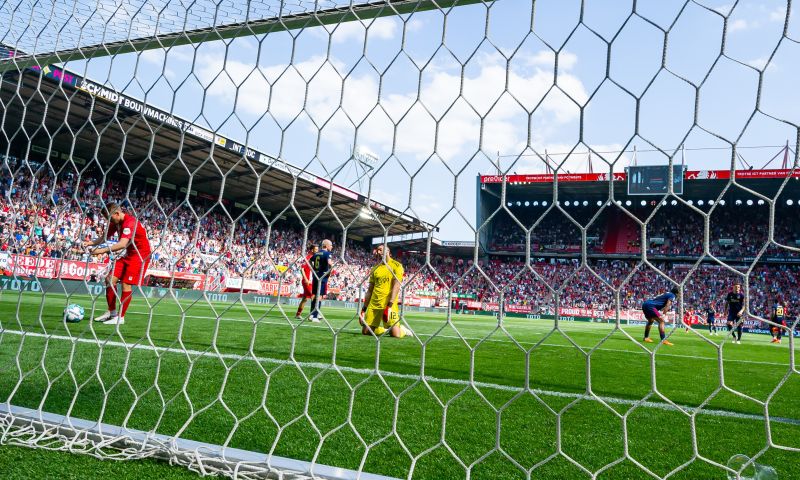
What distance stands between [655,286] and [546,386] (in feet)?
83.0

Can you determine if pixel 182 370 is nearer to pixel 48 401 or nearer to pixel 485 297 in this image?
pixel 48 401

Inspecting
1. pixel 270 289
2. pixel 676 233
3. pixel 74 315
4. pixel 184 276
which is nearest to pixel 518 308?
pixel 676 233

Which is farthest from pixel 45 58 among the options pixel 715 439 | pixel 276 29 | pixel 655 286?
pixel 655 286

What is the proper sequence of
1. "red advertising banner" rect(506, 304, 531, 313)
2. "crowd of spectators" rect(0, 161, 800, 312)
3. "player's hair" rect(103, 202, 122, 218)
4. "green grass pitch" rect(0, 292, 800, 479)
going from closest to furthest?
"green grass pitch" rect(0, 292, 800, 479)
"player's hair" rect(103, 202, 122, 218)
"crowd of spectators" rect(0, 161, 800, 312)
"red advertising banner" rect(506, 304, 531, 313)

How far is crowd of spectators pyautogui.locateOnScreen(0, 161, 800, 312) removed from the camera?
51.7 ft

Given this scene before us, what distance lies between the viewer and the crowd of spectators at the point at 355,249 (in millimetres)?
15750

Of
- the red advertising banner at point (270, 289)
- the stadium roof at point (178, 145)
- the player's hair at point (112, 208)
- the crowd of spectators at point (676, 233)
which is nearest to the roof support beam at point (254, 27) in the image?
the stadium roof at point (178, 145)

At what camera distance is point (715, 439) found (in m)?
2.40

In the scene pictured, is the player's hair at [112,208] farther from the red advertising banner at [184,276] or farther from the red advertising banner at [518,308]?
the red advertising banner at [518,308]

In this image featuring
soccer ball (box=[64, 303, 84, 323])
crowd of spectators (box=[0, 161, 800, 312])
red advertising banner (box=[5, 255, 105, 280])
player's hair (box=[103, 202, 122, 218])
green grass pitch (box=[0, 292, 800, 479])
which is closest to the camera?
green grass pitch (box=[0, 292, 800, 479])

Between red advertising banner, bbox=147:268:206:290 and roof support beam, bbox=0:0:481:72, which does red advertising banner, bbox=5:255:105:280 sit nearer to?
red advertising banner, bbox=147:268:206:290

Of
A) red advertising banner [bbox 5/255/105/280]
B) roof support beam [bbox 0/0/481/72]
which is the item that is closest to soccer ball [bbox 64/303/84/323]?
roof support beam [bbox 0/0/481/72]

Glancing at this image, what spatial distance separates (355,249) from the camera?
28781 millimetres

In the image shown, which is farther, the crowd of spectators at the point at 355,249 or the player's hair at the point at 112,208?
the crowd of spectators at the point at 355,249
